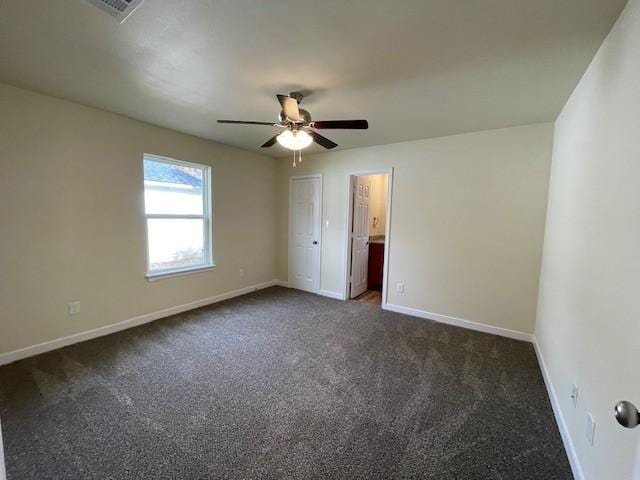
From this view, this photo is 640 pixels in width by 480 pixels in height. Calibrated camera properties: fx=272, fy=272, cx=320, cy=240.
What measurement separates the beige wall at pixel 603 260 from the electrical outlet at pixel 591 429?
3 centimetres

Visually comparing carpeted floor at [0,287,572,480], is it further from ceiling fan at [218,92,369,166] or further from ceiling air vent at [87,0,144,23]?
ceiling air vent at [87,0,144,23]

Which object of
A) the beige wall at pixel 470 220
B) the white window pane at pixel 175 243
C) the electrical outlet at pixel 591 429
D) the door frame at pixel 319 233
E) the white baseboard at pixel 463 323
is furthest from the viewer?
the door frame at pixel 319 233

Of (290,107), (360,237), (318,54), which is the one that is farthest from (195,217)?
(318,54)

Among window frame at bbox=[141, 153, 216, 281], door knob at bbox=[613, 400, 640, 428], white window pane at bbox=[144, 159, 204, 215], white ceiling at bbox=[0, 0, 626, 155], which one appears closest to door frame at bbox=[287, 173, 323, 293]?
window frame at bbox=[141, 153, 216, 281]

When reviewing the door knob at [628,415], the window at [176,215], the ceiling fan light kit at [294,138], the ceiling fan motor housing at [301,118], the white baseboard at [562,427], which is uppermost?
the ceiling fan motor housing at [301,118]

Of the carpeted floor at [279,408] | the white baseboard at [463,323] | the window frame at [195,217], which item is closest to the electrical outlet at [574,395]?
the carpeted floor at [279,408]

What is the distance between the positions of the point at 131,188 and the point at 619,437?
4.23 metres

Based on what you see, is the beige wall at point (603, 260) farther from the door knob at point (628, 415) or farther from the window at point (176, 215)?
the window at point (176, 215)

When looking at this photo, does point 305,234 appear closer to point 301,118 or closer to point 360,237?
point 360,237

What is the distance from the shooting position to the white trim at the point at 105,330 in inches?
98.1

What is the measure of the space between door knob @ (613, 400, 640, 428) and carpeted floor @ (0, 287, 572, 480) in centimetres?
107

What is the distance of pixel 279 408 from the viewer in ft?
6.44

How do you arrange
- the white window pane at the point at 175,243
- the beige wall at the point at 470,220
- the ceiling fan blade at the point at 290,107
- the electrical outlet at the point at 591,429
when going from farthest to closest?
the white window pane at the point at 175,243 < the beige wall at the point at 470,220 < the ceiling fan blade at the point at 290,107 < the electrical outlet at the point at 591,429

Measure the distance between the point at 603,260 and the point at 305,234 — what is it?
12.9 ft
